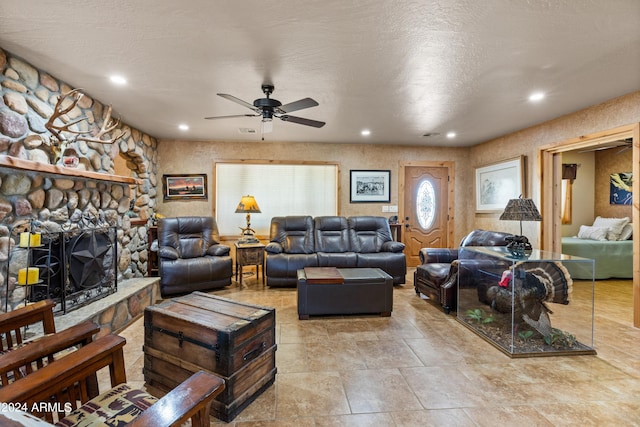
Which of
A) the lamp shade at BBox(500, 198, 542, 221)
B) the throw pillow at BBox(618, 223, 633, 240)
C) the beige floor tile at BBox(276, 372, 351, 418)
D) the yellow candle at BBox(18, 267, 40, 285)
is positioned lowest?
→ the beige floor tile at BBox(276, 372, 351, 418)

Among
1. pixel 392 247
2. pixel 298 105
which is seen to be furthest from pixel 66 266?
pixel 392 247

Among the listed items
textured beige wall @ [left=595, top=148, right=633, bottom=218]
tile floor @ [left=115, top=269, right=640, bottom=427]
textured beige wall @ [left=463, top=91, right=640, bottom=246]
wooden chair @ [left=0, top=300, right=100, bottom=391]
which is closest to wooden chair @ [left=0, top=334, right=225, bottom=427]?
wooden chair @ [left=0, top=300, right=100, bottom=391]

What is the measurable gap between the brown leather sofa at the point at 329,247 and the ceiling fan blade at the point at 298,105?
2289 mm

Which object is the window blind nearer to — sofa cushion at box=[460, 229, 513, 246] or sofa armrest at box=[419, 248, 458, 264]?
sofa armrest at box=[419, 248, 458, 264]

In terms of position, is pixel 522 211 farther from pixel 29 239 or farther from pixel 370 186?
pixel 29 239

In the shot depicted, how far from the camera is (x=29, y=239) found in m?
2.20

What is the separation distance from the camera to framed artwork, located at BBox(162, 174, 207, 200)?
5383 millimetres

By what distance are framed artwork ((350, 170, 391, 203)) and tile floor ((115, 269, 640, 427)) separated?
3060 millimetres

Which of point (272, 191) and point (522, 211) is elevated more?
point (272, 191)

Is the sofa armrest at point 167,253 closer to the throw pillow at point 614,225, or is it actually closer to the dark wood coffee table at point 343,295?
the dark wood coffee table at point 343,295

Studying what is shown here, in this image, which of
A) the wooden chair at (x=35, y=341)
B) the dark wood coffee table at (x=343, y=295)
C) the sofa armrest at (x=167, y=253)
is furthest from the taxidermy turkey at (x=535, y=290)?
the sofa armrest at (x=167, y=253)

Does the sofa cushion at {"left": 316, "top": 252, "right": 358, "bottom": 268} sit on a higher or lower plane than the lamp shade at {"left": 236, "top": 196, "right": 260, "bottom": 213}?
lower

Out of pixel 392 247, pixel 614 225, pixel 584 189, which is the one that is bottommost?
pixel 392 247

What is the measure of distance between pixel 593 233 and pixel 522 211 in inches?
148
